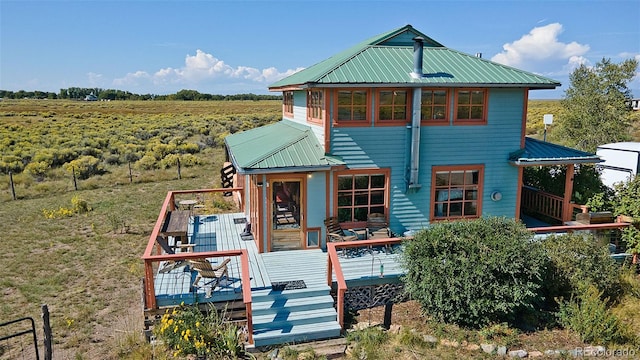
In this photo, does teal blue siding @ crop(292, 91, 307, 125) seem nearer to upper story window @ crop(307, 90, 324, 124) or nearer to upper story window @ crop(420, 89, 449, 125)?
upper story window @ crop(307, 90, 324, 124)

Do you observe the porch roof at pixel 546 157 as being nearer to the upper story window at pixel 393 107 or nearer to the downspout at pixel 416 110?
A: the downspout at pixel 416 110

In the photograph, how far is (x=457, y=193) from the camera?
12344mm

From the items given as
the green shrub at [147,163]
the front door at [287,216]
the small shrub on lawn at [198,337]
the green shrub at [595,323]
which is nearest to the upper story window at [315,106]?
the front door at [287,216]

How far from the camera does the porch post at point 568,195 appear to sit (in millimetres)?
12820

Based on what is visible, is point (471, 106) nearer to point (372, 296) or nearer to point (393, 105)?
point (393, 105)

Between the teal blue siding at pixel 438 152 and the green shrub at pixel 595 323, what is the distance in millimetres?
4393

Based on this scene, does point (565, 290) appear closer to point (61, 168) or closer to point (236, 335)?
point (236, 335)

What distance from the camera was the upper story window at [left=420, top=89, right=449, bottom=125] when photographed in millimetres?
11648

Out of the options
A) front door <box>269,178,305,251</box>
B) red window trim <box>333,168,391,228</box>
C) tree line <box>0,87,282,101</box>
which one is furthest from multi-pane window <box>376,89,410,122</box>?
tree line <box>0,87,282,101</box>

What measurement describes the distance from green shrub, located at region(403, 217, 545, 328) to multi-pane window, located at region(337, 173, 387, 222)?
2773mm

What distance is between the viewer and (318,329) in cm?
845

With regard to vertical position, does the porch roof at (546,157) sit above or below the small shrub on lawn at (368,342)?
above

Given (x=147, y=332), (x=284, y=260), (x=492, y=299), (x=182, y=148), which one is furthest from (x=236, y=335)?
(x=182, y=148)

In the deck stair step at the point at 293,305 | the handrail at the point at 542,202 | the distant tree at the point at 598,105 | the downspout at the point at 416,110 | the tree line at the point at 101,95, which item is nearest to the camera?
the deck stair step at the point at 293,305
